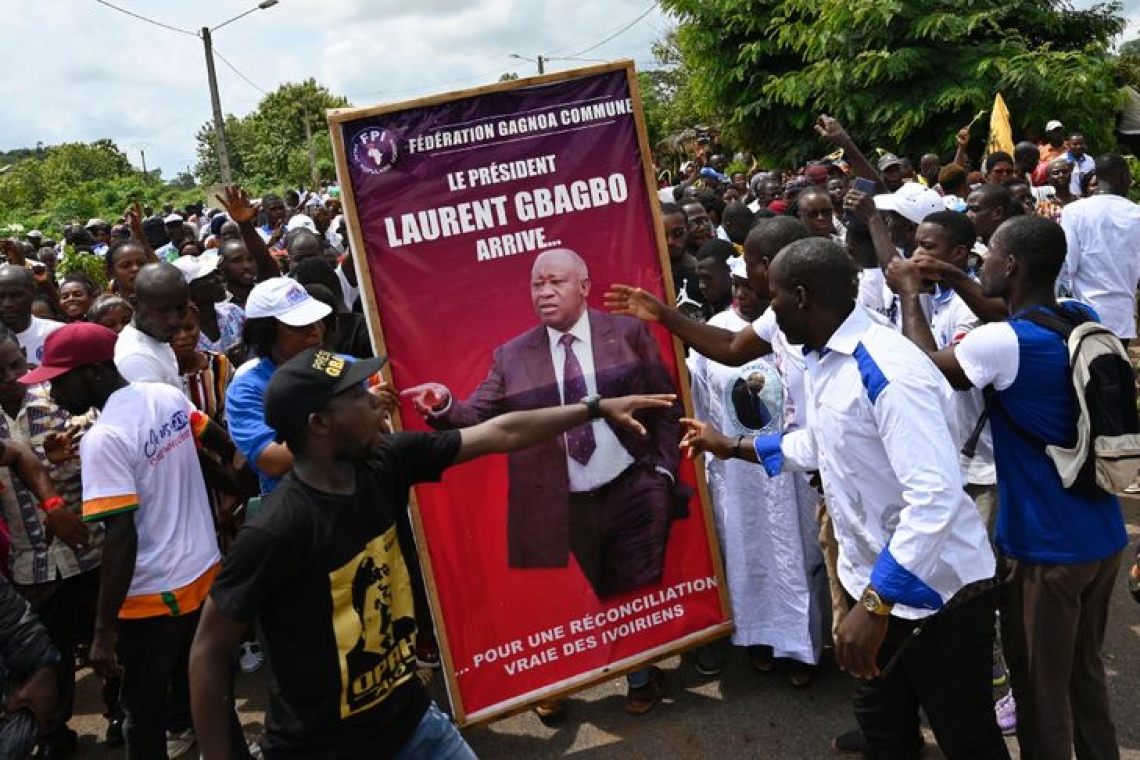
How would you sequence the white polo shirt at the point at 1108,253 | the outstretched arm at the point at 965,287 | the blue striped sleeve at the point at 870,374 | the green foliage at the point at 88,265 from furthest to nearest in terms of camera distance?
the green foliage at the point at 88,265, the white polo shirt at the point at 1108,253, the outstretched arm at the point at 965,287, the blue striped sleeve at the point at 870,374

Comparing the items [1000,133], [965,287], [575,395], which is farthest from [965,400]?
[1000,133]

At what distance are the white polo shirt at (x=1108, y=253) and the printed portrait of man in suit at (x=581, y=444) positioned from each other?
11.2ft

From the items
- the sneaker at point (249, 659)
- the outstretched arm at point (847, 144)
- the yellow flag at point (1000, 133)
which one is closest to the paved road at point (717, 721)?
the sneaker at point (249, 659)

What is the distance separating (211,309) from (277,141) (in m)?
59.1

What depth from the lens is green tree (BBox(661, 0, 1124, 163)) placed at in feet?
52.4

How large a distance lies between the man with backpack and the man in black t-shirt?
5.98ft

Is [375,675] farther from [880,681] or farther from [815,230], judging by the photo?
[815,230]

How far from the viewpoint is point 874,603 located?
7.96 feet

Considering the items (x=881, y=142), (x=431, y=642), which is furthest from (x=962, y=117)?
(x=431, y=642)

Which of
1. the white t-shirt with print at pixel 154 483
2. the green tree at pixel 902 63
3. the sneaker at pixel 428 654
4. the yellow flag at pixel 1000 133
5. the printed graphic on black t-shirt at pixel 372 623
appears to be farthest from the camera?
the green tree at pixel 902 63

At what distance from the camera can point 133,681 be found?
3.36 m

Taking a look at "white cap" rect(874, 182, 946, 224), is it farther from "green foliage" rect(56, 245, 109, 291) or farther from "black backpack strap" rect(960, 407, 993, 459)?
"green foliage" rect(56, 245, 109, 291)

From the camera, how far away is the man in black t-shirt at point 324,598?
7.19 ft

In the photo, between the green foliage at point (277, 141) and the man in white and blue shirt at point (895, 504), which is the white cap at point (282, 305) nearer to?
the man in white and blue shirt at point (895, 504)
